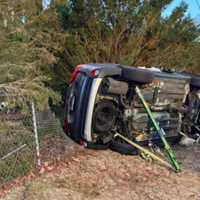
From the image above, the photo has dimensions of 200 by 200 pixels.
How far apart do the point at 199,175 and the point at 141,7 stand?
583cm

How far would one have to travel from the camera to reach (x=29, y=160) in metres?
5.59

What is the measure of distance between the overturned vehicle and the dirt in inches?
14.5

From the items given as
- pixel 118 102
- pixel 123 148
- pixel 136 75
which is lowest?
pixel 123 148

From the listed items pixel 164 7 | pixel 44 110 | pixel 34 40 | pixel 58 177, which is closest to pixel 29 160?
pixel 58 177

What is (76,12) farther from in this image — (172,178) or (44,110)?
(172,178)

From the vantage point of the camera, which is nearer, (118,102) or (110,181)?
(110,181)

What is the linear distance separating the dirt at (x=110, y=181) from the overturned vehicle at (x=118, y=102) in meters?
0.37

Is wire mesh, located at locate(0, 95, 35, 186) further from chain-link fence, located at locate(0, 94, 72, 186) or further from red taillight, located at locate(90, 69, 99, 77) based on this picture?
red taillight, located at locate(90, 69, 99, 77)

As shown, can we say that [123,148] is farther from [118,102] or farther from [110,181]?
A: [110,181]

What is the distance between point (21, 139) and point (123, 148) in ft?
5.55

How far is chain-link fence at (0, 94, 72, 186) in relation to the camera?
5324 millimetres

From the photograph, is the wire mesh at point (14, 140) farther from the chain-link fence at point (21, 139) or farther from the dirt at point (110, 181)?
Result: the dirt at point (110, 181)

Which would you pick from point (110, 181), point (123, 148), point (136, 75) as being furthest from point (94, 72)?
point (110, 181)

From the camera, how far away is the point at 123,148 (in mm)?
6246
